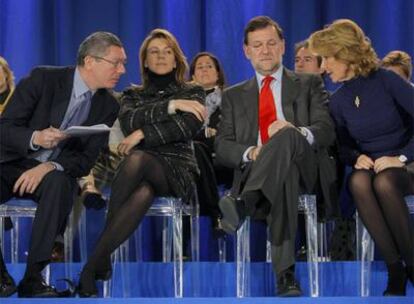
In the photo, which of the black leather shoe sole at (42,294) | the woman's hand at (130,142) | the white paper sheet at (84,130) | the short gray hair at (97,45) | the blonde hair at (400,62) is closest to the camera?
the black leather shoe sole at (42,294)

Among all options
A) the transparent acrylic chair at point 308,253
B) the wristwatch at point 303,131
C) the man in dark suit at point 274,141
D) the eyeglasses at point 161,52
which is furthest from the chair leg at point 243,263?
the eyeglasses at point 161,52

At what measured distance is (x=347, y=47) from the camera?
129 inches

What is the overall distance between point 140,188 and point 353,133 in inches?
33.3

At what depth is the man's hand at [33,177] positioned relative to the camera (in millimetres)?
3102

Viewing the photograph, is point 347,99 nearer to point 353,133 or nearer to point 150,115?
point 353,133

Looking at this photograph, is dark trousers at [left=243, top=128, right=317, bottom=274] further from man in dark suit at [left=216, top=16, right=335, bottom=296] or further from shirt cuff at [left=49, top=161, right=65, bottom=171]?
shirt cuff at [left=49, top=161, right=65, bottom=171]

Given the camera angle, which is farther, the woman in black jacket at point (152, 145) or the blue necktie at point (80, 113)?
the blue necktie at point (80, 113)

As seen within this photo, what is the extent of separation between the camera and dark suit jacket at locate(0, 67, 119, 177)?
10.5 ft

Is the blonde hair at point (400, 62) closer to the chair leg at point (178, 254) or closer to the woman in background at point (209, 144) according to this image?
the woman in background at point (209, 144)

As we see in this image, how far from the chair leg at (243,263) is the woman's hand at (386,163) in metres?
0.51

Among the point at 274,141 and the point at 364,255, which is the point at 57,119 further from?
the point at 364,255

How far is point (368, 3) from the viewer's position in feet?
16.1

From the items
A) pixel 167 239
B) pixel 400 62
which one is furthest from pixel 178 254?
pixel 400 62

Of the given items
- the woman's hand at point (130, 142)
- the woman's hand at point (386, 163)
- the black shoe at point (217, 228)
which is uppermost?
the woman's hand at point (130, 142)
